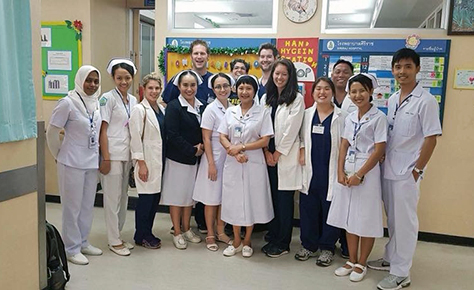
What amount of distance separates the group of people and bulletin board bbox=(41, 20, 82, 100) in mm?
1442

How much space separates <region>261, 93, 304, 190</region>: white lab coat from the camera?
3041mm

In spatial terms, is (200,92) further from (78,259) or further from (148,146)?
(78,259)

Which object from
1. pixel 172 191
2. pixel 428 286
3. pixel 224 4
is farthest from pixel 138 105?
pixel 224 4

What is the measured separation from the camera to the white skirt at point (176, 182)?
328cm

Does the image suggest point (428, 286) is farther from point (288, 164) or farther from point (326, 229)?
point (288, 164)

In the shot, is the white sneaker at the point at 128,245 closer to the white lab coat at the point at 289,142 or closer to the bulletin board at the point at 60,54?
the white lab coat at the point at 289,142

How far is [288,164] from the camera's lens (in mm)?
3074

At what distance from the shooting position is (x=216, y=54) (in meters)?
4.07

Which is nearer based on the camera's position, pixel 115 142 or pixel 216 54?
pixel 115 142

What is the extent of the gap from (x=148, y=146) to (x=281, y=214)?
120cm

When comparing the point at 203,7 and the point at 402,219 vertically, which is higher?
the point at 203,7

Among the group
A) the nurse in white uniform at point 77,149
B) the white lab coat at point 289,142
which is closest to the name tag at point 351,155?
the white lab coat at point 289,142

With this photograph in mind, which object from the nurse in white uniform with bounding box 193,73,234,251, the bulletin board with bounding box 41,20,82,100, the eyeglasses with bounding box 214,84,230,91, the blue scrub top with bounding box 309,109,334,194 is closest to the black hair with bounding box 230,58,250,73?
the nurse in white uniform with bounding box 193,73,234,251

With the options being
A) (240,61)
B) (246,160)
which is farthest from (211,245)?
(240,61)
